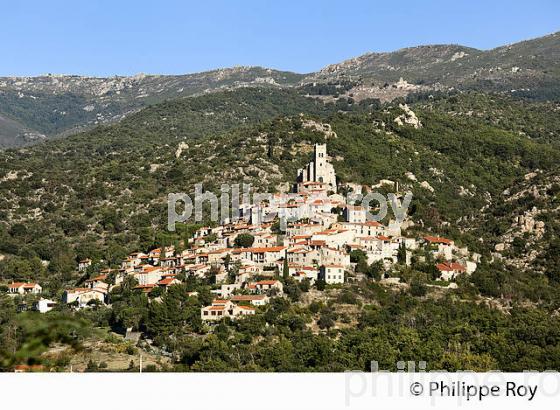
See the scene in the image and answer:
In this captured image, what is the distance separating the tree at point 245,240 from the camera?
51.7 meters

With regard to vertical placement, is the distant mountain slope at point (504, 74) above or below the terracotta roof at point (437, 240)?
above

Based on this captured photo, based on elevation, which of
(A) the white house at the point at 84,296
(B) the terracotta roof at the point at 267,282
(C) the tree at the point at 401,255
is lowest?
(A) the white house at the point at 84,296

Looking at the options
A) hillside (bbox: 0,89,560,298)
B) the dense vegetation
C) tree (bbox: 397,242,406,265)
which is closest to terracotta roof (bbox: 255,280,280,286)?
the dense vegetation

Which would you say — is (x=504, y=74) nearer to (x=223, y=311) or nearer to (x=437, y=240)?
(x=437, y=240)

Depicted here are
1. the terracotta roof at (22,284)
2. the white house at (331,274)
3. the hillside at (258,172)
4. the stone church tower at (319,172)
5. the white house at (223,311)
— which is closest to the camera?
the white house at (223,311)

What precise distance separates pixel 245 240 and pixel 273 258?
2731 mm

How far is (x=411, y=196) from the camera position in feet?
226

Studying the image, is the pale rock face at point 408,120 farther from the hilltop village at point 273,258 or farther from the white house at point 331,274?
the white house at point 331,274

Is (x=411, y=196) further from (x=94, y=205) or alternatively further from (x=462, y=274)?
(x=94, y=205)

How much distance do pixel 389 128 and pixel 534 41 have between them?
110m

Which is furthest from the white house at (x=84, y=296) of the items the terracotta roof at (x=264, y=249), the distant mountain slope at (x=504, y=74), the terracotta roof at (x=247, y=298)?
the distant mountain slope at (x=504, y=74)

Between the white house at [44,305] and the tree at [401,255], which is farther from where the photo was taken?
the tree at [401,255]

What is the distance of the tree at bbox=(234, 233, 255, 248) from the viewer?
170 feet

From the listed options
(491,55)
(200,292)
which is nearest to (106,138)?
(200,292)
